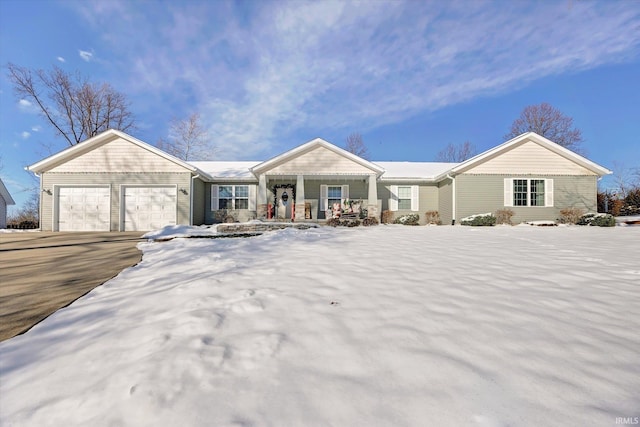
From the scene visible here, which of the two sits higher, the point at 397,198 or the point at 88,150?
the point at 88,150

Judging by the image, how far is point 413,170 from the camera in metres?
17.7

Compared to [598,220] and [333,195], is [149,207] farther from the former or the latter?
[598,220]

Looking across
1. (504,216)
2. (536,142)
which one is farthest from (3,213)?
(536,142)

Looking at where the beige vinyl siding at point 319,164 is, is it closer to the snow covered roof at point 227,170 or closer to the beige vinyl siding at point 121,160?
the snow covered roof at point 227,170

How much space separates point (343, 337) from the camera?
6.75 ft

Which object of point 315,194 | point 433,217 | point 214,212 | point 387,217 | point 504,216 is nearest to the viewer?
point 504,216

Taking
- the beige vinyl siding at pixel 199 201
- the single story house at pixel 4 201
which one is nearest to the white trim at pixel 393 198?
the beige vinyl siding at pixel 199 201

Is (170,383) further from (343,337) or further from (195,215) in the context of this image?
(195,215)

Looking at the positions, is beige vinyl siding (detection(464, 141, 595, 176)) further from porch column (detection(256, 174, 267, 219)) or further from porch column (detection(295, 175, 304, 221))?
porch column (detection(256, 174, 267, 219))

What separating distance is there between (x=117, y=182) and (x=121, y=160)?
1145 mm

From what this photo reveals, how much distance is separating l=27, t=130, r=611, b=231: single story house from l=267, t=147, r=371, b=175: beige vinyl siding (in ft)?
0.18

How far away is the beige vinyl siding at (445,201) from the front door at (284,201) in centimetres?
897

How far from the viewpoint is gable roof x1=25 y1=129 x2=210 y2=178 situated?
41.3 feet

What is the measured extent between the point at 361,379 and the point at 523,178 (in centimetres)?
1701
